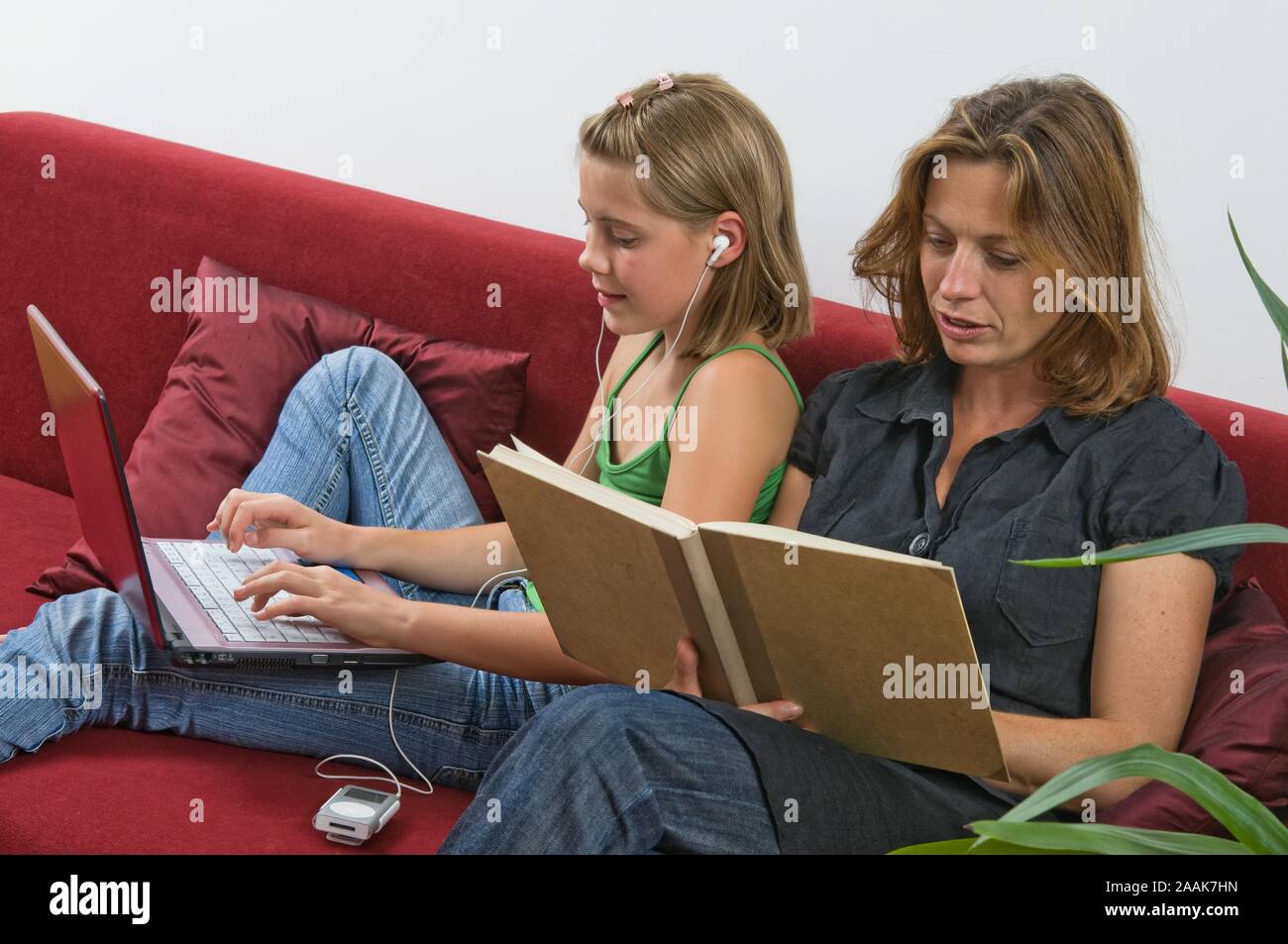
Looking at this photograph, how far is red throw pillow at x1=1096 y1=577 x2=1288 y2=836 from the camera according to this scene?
3.80 feet

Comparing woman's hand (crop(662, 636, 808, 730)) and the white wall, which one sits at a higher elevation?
the white wall

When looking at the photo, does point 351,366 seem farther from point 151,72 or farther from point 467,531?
point 151,72

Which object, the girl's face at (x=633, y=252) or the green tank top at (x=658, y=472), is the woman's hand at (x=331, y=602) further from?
the girl's face at (x=633, y=252)

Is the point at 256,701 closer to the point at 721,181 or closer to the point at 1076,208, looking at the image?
the point at 721,181

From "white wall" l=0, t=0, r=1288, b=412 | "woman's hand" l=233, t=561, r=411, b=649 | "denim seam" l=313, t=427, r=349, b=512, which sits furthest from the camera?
"denim seam" l=313, t=427, r=349, b=512

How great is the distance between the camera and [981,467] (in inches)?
55.7

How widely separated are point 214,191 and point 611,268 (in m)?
0.81

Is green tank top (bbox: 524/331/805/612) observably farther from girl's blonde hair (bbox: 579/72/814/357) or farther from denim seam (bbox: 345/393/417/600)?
denim seam (bbox: 345/393/417/600)

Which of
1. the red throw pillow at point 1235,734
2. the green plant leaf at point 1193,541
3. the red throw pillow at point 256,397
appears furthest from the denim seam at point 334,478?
the green plant leaf at point 1193,541

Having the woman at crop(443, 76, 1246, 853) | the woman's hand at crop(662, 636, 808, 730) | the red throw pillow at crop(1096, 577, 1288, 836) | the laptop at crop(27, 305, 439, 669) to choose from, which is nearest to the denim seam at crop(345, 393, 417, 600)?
the laptop at crop(27, 305, 439, 669)

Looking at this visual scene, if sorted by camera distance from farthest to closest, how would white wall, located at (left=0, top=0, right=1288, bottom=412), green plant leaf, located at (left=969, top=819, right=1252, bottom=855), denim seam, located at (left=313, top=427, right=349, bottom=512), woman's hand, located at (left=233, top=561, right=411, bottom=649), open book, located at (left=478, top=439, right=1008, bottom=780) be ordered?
denim seam, located at (left=313, top=427, right=349, bottom=512) → white wall, located at (left=0, top=0, right=1288, bottom=412) → woman's hand, located at (left=233, top=561, right=411, bottom=649) → open book, located at (left=478, top=439, right=1008, bottom=780) → green plant leaf, located at (left=969, top=819, right=1252, bottom=855)

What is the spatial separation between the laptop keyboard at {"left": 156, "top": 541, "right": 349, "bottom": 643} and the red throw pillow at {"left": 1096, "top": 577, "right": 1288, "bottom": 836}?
0.83 m
